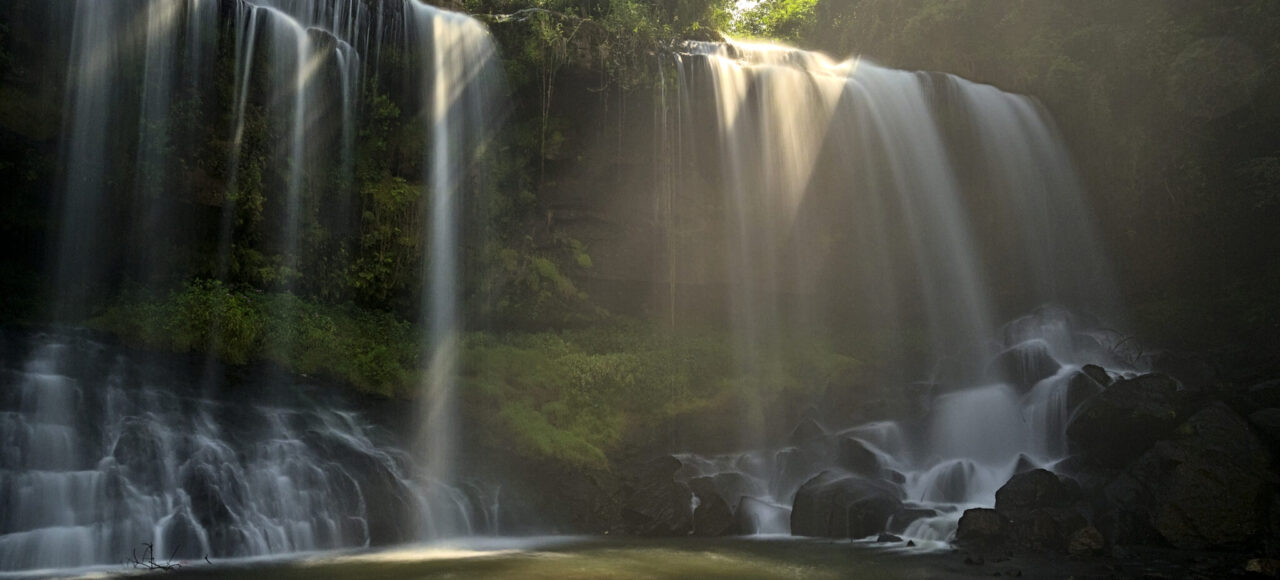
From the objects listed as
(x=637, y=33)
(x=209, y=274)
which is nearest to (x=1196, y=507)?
(x=637, y=33)

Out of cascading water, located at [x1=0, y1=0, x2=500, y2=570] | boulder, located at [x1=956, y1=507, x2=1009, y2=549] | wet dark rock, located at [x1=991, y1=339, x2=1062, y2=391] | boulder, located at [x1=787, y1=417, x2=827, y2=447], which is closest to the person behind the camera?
cascading water, located at [x1=0, y1=0, x2=500, y2=570]

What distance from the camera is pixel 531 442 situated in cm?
1394

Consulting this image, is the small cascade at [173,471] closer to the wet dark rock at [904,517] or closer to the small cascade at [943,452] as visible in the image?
the small cascade at [943,452]

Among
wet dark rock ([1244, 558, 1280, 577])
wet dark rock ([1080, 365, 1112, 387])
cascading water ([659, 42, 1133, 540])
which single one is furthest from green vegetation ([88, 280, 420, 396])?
wet dark rock ([1080, 365, 1112, 387])

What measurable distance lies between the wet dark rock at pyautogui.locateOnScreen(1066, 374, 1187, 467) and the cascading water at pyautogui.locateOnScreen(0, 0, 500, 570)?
922 cm

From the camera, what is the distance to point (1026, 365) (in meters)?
17.0

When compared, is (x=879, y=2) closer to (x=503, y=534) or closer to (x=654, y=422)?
(x=654, y=422)

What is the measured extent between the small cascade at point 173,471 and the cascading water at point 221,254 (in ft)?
0.09

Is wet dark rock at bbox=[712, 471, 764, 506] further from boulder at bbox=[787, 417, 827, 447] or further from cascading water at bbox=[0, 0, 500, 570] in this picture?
cascading water at bbox=[0, 0, 500, 570]

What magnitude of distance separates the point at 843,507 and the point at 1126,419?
15.0ft

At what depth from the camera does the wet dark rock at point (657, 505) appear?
1241 cm

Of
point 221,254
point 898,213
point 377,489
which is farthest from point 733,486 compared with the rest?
point 898,213

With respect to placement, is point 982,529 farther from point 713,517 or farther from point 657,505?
point 657,505

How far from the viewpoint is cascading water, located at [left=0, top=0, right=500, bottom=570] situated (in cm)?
978
